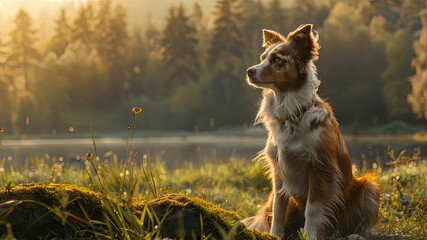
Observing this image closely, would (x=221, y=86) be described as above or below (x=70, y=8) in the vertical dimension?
below

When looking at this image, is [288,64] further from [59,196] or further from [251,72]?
[59,196]

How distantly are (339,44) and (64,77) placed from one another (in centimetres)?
2578

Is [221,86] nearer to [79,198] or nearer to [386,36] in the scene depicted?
[386,36]

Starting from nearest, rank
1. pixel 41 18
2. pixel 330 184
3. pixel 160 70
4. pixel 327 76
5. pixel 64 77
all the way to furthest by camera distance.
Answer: pixel 330 184
pixel 327 76
pixel 64 77
pixel 160 70
pixel 41 18

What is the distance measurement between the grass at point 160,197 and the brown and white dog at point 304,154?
371mm

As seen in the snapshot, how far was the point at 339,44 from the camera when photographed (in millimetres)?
36969

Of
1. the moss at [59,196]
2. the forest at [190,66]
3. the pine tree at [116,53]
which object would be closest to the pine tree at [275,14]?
the forest at [190,66]

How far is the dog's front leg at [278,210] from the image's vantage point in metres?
4.25

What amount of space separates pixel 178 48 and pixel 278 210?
36.6 m

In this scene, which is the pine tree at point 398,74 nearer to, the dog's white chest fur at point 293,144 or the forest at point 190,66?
the forest at point 190,66

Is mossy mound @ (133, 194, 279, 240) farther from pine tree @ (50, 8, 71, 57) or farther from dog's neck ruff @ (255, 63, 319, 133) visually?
pine tree @ (50, 8, 71, 57)

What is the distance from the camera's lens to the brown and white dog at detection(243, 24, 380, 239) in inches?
156

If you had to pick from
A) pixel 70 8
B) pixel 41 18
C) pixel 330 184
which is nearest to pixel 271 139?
pixel 330 184

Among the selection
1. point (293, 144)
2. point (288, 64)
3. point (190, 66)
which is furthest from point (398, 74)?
point (293, 144)
